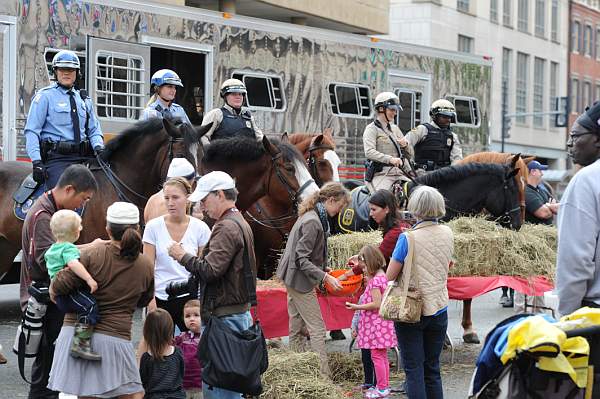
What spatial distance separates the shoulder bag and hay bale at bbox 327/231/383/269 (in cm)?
412

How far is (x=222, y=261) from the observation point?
6766 millimetres

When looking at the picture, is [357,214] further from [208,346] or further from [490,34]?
[490,34]

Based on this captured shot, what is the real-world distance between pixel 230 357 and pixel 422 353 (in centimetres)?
175

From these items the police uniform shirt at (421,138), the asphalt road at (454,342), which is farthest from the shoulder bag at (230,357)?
the police uniform shirt at (421,138)

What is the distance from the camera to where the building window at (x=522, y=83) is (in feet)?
181

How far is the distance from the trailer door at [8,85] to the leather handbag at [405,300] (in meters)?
6.28

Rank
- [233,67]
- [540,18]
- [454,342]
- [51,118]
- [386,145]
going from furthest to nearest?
[540,18], [233,67], [386,145], [454,342], [51,118]

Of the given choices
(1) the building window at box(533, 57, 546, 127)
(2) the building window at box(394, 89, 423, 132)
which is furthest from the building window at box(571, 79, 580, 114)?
(2) the building window at box(394, 89, 423, 132)

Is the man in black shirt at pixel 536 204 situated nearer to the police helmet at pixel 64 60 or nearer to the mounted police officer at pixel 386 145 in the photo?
the mounted police officer at pixel 386 145

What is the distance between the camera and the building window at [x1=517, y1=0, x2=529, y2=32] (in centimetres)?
5632

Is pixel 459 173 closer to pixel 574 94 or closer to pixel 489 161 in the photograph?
pixel 489 161

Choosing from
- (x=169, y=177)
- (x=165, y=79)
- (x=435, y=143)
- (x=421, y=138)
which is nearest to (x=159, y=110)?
(x=165, y=79)

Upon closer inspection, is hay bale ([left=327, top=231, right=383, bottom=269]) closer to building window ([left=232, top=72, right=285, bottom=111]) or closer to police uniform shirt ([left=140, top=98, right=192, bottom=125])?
police uniform shirt ([left=140, top=98, right=192, bottom=125])

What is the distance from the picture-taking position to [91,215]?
9523 mm
